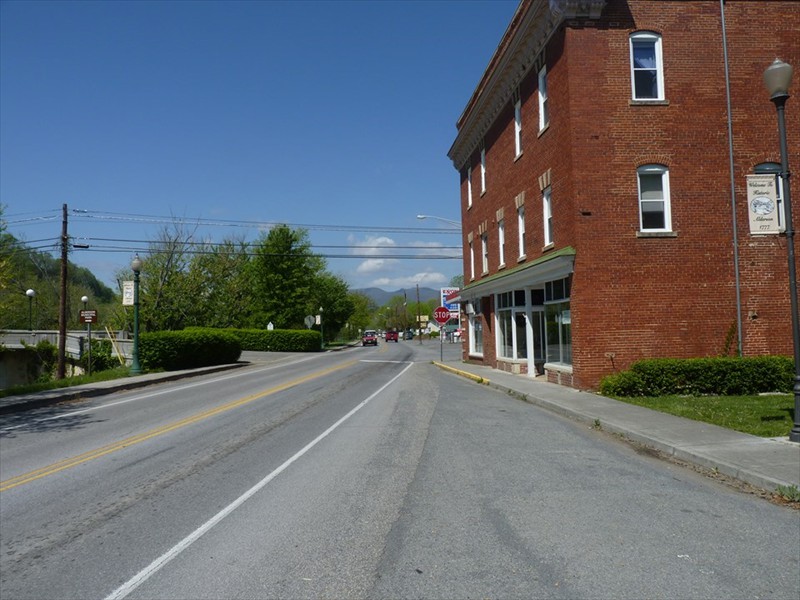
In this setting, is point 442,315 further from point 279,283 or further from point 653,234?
point 279,283

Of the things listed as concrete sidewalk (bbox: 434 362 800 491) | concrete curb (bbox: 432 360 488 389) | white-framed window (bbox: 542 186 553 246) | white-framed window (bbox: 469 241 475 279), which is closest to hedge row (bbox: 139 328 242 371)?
concrete curb (bbox: 432 360 488 389)

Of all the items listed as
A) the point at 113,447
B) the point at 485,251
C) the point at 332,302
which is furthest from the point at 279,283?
the point at 113,447

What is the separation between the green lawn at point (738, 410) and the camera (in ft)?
34.9

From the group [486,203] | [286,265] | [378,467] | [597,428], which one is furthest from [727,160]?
[286,265]

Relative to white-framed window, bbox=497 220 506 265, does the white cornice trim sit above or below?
above

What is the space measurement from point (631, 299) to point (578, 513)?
11.6m

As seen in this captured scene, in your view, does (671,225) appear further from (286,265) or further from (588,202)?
(286,265)

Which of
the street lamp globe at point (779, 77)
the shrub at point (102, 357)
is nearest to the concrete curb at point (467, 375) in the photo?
the street lamp globe at point (779, 77)

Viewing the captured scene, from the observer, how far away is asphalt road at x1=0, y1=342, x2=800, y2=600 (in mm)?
4629

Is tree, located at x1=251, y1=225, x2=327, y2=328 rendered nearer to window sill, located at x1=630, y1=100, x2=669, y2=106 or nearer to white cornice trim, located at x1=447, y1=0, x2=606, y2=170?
white cornice trim, located at x1=447, y1=0, x2=606, y2=170

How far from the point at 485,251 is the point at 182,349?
15.0 metres

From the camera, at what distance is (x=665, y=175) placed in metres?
17.2

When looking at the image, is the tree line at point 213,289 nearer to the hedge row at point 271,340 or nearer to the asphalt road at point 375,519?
the hedge row at point 271,340

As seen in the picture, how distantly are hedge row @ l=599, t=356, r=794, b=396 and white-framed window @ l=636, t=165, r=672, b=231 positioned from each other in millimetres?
3847
